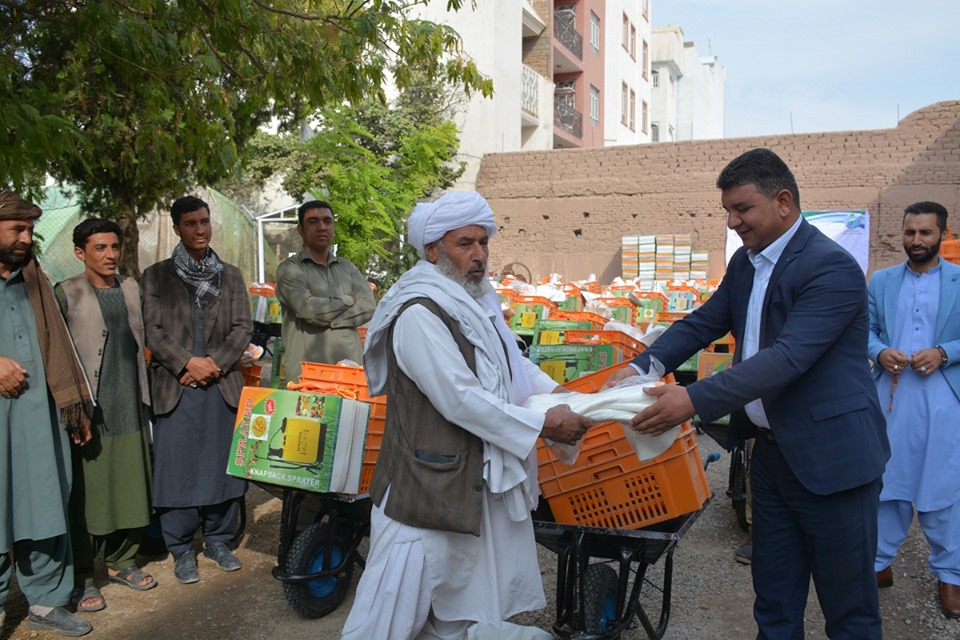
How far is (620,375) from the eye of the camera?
3057 mm

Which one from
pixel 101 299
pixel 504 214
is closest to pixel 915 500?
pixel 101 299

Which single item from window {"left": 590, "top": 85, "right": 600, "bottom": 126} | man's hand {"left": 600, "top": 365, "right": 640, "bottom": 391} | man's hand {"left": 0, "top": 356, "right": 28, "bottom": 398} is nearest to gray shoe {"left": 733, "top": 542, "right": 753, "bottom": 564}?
man's hand {"left": 600, "top": 365, "right": 640, "bottom": 391}

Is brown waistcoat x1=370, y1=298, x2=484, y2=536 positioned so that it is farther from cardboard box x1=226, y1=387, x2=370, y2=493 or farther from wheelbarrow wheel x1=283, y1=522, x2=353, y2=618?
wheelbarrow wheel x1=283, y1=522, x2=353, y2=618

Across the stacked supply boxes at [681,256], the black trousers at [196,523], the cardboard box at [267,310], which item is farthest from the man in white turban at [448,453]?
the stacked supply boxes at [681,256]

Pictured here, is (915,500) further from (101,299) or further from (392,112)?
(392,112)

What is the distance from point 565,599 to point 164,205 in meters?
8.77

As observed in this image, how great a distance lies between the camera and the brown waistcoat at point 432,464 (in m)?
2.52

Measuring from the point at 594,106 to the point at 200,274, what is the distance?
28.6 m

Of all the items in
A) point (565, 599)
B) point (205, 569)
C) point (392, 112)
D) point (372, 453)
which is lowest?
point (205, 569)

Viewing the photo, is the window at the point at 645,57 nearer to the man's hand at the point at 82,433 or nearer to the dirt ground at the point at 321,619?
the dirt ground at the point at 321,619

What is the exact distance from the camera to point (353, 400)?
3625 millimetres

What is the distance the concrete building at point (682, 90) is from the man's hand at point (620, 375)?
39.9 m

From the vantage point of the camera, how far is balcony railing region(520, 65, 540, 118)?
2513cm

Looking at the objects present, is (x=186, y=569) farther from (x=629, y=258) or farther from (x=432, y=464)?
(x=629, y=258)
